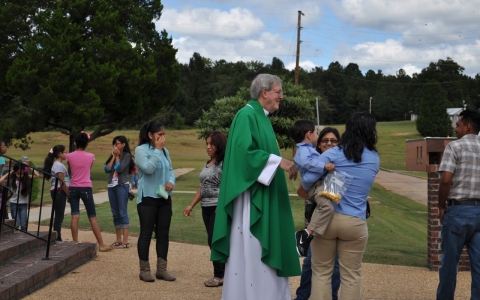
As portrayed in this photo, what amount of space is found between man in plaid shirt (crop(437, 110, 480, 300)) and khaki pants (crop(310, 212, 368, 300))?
108 centimetres

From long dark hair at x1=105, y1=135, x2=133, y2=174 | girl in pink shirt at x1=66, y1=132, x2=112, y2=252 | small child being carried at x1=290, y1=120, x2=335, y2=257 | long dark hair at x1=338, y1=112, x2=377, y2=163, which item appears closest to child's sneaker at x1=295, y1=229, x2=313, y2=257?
small child being carried at x1=290, y1=120, x2=335, y2=257

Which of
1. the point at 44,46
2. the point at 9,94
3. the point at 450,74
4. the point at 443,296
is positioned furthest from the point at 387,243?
the point at 450,74

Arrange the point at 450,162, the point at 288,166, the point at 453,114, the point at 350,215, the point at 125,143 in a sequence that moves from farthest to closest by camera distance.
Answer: the point at 453,114
the point at 125,143
the point at 450,162
the point at 350,215
the point at 288,166

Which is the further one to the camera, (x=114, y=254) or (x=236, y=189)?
(x=114, y=254)

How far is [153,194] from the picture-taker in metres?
7.71

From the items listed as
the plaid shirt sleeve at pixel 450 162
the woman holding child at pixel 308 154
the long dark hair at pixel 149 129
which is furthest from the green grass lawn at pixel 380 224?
the plaid shirt sleeve at pixel 450 162

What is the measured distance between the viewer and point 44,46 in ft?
105

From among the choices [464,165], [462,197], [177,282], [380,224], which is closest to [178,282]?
[177,282]

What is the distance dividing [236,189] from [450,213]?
2038mm

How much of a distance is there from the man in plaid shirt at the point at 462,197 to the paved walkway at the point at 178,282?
4.58ft

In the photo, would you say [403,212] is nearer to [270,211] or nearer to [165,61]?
[270,211]

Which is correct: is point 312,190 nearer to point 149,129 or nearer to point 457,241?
point 457,241

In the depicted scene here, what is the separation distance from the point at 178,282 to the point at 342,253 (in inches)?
125

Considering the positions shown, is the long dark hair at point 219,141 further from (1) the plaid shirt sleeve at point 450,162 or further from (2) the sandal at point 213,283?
(1) the plaid shirt sleeve at point 450,162
